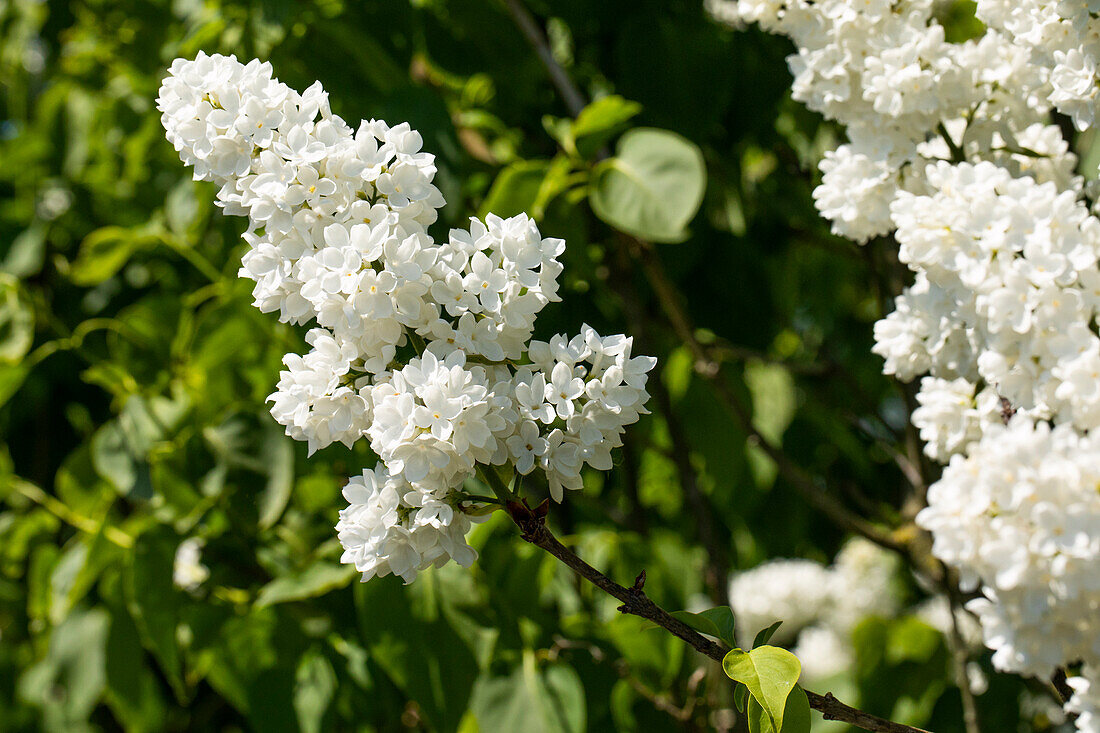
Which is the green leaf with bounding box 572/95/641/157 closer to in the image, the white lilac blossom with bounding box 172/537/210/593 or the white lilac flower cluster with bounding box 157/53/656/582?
the white lilac flower cluster with bounding box 157/53/656/582

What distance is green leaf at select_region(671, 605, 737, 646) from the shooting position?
0.66 m

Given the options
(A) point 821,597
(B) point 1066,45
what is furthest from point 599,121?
(A) point 821,597

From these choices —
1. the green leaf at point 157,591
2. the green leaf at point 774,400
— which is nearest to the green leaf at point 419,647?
the green leaf at point 157,591

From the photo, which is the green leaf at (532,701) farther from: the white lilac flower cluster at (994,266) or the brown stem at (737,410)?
the white lilac flower cluster at (994,266)

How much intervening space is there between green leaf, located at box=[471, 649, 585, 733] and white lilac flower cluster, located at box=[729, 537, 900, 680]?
1.23 metres

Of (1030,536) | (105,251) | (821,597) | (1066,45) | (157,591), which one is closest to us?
(1030,536)

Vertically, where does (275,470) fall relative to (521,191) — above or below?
below

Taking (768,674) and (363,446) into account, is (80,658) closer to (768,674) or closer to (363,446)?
(363,446)

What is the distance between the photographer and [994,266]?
23.9 inches

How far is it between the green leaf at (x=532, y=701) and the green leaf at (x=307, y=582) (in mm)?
204

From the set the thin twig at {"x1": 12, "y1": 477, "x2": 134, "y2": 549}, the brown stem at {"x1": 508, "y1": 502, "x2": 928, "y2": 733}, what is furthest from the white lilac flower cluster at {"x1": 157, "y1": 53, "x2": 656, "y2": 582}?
the thin twig at {"x1": 12, "y1": 477, "x2": 134, "y2": 549}

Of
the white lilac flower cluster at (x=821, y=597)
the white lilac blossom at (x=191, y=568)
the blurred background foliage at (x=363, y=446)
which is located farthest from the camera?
the white lilac flower cluster at (x=821, y=597)

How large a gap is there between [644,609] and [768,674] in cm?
9

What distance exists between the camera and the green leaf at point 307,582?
1.14 m
